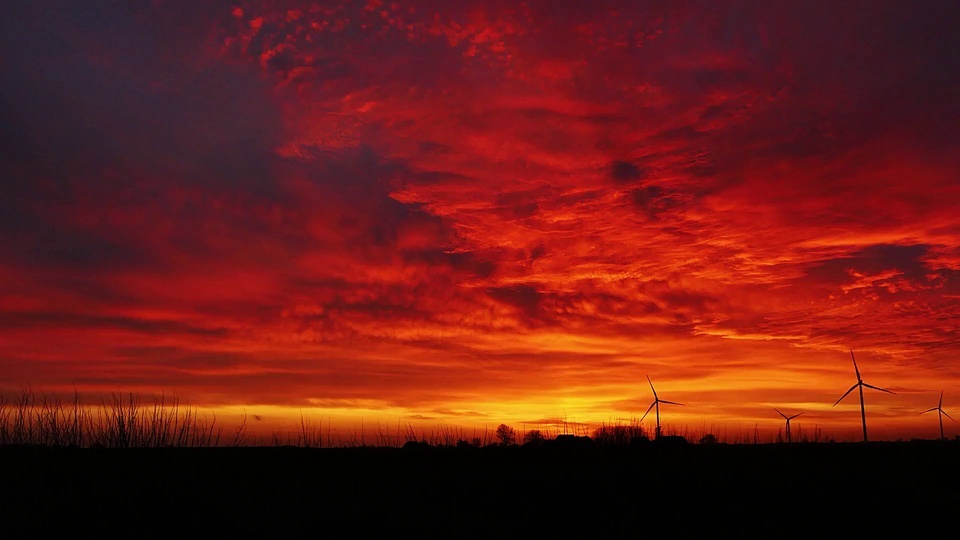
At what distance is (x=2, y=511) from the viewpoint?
18.6 m

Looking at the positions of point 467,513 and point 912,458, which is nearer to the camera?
point 467,513

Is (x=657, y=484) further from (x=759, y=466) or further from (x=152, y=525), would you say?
(x=152, y=525)

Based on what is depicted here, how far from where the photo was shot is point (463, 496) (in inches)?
848

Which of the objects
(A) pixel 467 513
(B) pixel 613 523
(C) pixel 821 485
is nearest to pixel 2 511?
(A) pixel 467 513

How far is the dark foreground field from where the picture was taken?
18.0 meters

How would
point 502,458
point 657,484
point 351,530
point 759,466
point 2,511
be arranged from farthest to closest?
point 502,458 → point 759,466 → point 657,484 → point 2,511 → point 351,530

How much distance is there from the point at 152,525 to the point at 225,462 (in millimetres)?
10460

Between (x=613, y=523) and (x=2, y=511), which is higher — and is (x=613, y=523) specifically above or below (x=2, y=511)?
below

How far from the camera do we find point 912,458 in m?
31.9

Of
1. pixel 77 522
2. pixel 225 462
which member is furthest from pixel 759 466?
pixel 77 522

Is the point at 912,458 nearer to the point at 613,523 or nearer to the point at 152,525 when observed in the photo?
the point at 613,523

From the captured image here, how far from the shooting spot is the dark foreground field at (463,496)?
17969 mm

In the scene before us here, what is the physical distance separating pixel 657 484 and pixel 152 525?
46.4ft

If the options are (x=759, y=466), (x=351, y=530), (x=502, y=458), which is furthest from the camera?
(x=502, y=458)
